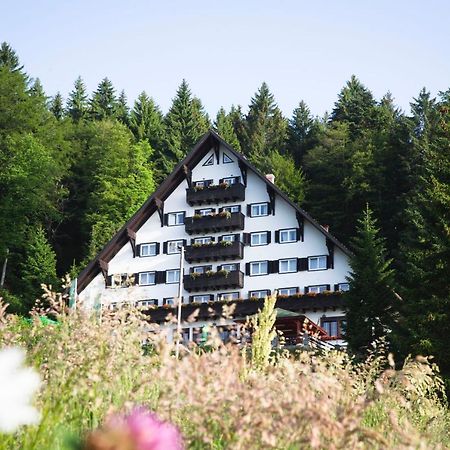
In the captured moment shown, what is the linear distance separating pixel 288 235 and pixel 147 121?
43.3 m

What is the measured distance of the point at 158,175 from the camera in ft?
244

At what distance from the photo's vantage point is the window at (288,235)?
4406cm

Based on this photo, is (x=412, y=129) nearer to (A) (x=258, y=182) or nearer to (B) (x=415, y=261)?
(A) (x=258, y=182)

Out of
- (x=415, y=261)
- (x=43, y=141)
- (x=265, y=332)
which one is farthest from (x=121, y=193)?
(x=265, y=332)

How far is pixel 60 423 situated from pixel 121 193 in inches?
2414

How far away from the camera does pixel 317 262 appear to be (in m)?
43.1

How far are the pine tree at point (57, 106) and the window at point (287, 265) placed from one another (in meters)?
47.3

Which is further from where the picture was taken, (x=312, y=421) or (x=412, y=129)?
(x=412, y=129)

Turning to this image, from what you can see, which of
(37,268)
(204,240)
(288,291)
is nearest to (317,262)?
(288,291)

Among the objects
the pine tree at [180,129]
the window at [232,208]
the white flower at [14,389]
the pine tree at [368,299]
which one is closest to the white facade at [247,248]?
the window at [232,208]

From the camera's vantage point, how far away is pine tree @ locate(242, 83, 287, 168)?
8169cm

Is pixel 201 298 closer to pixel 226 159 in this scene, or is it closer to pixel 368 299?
pixel 226 159

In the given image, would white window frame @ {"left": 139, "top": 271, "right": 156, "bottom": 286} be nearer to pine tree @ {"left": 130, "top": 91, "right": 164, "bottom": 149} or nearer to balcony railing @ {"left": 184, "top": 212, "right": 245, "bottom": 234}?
balcony railing @ {"left": 184, "top": 212, "right": 245, "bottom": 234}

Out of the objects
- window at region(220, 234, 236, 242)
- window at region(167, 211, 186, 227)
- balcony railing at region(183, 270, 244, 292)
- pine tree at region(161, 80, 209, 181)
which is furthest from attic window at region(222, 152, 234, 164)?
pine tree at region(161, 80, 209, 181)
